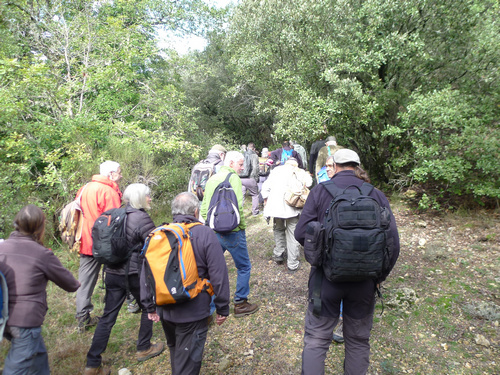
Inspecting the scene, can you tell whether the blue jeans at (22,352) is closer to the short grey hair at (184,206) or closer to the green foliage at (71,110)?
the short grey hair at (184,206)

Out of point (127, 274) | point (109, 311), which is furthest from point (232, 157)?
point (109, 311)

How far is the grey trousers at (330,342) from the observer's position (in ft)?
7.93

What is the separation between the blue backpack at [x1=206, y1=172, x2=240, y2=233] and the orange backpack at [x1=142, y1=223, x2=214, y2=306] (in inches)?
54.8

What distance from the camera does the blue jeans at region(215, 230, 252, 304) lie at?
150 inches

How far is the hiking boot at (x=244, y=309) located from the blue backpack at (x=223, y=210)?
1.08 m

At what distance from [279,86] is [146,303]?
10848 mm

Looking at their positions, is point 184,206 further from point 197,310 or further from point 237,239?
point 237,239

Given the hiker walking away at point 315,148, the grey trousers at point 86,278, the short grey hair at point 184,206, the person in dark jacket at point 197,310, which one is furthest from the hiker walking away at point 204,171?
the hiker walking away at point 315,148

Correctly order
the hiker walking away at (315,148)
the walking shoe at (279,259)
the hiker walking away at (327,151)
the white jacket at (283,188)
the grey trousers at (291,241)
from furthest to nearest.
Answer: the hiker walking away at (315,148) < the walking shoe at (279,259) < the grey trousers at (291,241) < the white jacket at (283,188) < the hiker walking away at (327,151)

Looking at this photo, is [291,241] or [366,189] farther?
[291,241]

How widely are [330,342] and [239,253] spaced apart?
5.53 feet

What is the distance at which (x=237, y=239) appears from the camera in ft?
12.6

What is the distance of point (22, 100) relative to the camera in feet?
19.4

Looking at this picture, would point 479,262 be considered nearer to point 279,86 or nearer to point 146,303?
point 146,303
